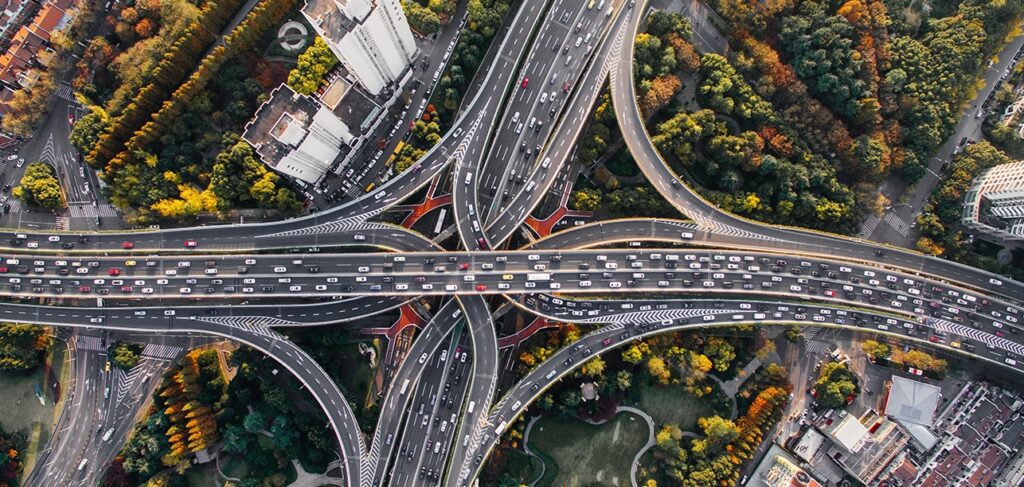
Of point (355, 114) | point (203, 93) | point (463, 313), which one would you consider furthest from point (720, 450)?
point (203, 93)

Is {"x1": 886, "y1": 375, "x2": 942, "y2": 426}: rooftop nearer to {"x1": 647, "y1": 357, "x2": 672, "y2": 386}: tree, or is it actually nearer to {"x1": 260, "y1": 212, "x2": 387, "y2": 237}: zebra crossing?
{"x1": 647, "y1": 357, "x2": 672, "y2": 386}: tree

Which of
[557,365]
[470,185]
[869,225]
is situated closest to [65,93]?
[470,185]

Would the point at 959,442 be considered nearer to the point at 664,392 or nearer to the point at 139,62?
the point at 664,392

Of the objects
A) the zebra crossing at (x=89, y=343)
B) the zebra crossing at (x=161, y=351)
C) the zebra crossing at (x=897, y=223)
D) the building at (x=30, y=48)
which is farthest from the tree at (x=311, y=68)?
the zebra crossing at (x=897, y=223)

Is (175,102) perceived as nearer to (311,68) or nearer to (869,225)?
(311,68)

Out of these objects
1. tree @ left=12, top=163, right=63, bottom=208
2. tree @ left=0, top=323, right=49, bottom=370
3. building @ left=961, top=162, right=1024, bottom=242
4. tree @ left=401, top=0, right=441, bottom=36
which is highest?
building @ left=961, top=162, right=1024, bottom=242

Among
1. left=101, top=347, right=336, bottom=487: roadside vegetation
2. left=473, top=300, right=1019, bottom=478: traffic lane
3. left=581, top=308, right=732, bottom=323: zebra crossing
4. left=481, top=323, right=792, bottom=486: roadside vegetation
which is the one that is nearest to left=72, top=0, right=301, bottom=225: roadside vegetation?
left=101, top=347, right=336, bottom=487: roadside vegetation

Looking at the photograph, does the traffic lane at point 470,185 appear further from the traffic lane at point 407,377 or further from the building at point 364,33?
the building at point 364,33
